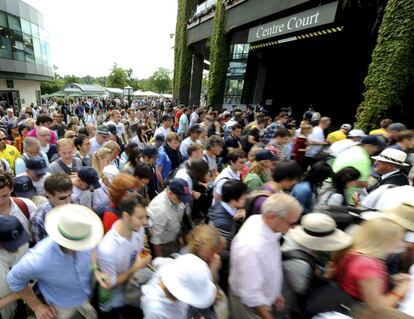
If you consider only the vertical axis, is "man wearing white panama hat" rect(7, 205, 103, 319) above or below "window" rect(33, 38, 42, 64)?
below

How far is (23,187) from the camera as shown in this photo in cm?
311

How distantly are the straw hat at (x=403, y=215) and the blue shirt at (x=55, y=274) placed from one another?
287 cm

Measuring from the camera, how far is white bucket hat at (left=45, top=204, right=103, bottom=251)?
6.63ft

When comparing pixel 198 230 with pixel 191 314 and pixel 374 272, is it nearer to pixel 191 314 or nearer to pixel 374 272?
pixel 191 314

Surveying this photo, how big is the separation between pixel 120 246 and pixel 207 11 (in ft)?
59.1

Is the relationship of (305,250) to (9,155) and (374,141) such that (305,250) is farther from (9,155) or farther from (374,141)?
(9,155)

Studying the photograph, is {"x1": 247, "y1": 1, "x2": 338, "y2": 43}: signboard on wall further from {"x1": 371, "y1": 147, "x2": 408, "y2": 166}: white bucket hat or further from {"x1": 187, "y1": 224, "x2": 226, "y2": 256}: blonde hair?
{"x1": 187, "y1": 224, "x2": 226, "y2": 256}: blonde hair

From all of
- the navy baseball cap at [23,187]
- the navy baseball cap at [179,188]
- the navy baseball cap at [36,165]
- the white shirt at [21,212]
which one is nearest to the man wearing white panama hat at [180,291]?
the navy baseball cap at [179,188]

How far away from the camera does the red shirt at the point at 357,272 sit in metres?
2.04

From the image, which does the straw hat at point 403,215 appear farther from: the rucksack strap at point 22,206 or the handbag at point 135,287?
the rucksack strap at point 22,206

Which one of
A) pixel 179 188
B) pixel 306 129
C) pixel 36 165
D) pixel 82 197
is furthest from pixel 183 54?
A: pixel 179 188

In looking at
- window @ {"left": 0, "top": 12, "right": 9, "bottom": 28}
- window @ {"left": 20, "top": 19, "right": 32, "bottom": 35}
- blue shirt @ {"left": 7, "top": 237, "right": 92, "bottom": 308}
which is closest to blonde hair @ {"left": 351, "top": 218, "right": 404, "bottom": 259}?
blue shirt @ {"left": 7, "top": 237, "right": 92, "bottom": 308}

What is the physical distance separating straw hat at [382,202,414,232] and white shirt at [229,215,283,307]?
128 centimetres

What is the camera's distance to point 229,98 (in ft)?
65.6
